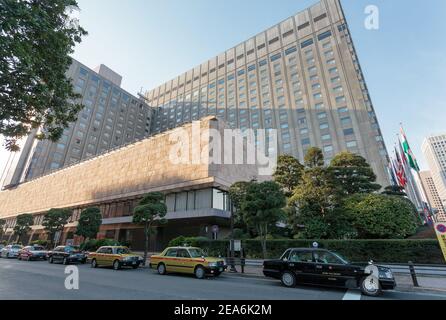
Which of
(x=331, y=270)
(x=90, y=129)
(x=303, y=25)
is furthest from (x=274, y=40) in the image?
(x=331, y=270)

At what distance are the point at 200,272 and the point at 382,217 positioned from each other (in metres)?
16.9

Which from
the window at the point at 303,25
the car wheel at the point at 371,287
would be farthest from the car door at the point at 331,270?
the window at the point at 303,25

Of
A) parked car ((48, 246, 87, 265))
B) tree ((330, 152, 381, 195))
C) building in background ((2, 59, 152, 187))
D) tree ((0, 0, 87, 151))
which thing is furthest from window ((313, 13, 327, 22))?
parked car ((48, 246, 87, 265))

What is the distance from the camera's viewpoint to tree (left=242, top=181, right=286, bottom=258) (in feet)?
51.4

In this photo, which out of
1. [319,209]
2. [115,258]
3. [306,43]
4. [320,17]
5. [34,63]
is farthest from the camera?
[320,17]

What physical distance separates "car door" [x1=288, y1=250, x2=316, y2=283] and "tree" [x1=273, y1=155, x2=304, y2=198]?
2064 cm

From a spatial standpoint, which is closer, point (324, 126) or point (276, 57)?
point (324, 126)

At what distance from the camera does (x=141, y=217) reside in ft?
65.3

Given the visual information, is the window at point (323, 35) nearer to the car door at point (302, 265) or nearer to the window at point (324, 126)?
the window at point (324, 126)

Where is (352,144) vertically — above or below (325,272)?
above

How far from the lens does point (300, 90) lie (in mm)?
60719

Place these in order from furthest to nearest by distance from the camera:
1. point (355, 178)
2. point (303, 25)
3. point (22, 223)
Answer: point (303, 25) → point (22, 223) → point (355, 178)

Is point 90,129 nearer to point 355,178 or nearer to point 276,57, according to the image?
point 276,57
